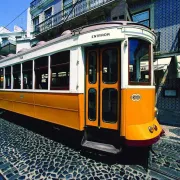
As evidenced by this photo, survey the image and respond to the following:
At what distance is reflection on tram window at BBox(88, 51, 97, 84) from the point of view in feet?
14.1

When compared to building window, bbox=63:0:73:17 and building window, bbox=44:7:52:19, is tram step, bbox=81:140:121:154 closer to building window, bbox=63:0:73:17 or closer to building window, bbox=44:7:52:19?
building window, bbox=63:0:73:17

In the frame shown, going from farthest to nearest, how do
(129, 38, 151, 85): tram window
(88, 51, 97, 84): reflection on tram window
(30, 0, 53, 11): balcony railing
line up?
(30, 0, 53, 11): balcony railing, (88, 51, 97, 84): reflection on tram window, (129, 38, 151, 85): tram window

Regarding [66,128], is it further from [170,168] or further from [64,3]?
[64,3]

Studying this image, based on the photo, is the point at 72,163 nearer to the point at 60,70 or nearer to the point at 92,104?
the point at 92,104

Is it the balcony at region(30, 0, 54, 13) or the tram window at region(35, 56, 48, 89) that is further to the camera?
the balcony at region(30, 0, 54, 13)

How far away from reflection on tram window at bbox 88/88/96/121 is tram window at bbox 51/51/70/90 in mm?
770

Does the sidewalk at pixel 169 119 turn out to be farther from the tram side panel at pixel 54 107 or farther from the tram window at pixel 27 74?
the tram window at pixel 27 74

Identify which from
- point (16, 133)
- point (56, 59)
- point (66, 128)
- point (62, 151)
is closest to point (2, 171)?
point (62, 151)

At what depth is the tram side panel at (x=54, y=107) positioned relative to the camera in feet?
14.4

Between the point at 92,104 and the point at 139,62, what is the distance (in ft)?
5.30

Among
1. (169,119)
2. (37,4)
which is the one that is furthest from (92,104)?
(37,4)

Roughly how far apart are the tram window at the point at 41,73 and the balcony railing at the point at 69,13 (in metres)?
5.83

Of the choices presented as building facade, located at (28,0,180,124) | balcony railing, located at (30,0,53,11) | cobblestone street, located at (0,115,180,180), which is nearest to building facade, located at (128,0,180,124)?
building facade, located at (28,0,180,124)

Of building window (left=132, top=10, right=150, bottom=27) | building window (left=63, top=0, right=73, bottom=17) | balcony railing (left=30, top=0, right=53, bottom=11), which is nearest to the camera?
building window (left=132, top=10, right=150, bottom=27)
